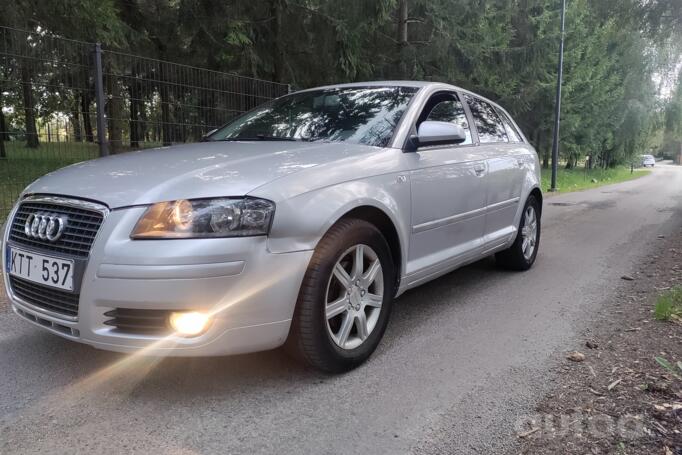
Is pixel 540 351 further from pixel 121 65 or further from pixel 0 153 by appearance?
pixel 0 153

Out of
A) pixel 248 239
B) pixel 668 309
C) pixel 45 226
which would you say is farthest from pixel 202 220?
pixel 668 309

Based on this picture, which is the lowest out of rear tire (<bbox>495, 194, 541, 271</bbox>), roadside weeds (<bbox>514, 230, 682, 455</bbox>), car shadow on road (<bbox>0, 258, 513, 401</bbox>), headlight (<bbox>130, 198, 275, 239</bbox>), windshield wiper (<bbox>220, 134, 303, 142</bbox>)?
roadside weeds (<bbox>514, 230, 682, 455</bbox>)

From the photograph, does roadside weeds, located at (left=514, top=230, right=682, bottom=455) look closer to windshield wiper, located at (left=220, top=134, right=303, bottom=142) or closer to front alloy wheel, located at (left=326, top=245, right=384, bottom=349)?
front alloy wheel, located at (left=326, top=245, right=384, bottom=349)

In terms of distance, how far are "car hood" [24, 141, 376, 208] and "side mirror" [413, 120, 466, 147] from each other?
382mm

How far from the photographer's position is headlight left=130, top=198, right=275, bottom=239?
2.46 metres

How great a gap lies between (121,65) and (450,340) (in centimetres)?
633

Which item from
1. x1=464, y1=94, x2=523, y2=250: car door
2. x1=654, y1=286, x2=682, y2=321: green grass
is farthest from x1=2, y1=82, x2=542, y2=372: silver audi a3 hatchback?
x1=654, y1=286, x2=682, y2=321: green grass

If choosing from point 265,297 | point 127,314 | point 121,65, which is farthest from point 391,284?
point 121,65

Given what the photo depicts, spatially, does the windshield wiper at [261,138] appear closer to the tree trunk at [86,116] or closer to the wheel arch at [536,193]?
the wheel arch at [536,193]

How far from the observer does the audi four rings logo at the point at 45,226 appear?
8.64ft

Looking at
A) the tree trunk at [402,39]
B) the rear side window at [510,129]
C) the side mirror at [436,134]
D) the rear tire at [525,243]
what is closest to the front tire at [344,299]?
the side mirror at [436,134]

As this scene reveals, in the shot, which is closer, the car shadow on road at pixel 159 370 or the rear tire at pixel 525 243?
the car shadow on road at pixel 159 370

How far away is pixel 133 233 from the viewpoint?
246 centimetres

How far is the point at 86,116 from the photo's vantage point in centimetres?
693
